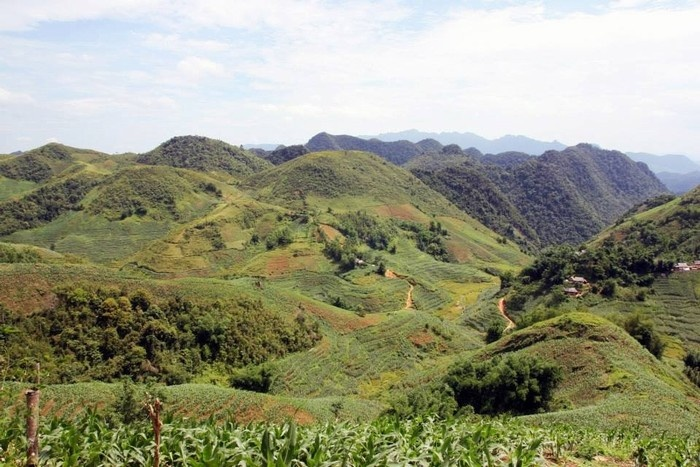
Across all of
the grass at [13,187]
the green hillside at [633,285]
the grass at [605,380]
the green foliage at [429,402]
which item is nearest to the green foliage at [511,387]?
the green foliage at [429,402]

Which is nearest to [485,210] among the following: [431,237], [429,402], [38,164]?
[431,237]

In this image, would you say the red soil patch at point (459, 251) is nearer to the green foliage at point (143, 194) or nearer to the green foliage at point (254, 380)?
the green foliage at point (143, 194)

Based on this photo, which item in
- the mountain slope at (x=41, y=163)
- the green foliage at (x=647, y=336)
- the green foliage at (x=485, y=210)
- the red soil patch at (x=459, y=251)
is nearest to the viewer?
the green foliage at (x=647, y=336)

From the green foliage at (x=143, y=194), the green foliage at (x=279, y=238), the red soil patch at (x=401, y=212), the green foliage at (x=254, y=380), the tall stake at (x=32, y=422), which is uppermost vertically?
the green foliage at (x=143, y=194)

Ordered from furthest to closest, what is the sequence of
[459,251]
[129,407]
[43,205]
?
[43,205] < [459,251] < [129,407]

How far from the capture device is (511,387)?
29.4m

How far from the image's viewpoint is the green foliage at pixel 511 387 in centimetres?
2869

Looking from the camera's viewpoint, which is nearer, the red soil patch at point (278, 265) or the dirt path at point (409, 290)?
the dirt path at point (409, 290)

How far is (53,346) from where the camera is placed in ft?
110

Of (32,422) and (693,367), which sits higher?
(32,422)

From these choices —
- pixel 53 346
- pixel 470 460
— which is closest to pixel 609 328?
pixel 470 460

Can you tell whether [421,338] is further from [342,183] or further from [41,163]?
[41,163]

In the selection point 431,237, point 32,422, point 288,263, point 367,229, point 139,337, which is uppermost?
point 32,422

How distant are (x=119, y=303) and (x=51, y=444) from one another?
1327 inches
